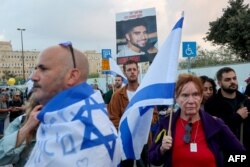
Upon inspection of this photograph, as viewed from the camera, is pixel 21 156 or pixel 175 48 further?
pixel 175 48

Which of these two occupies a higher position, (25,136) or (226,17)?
(226,17)

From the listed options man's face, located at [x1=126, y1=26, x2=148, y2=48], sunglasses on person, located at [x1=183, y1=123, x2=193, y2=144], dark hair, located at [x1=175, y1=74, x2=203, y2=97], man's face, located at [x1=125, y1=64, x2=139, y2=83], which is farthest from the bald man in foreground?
man's face, located at [x1=126, y1=26, x2=148, y2=48]

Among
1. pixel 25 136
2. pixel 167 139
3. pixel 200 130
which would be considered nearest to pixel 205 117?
pixel 200 130

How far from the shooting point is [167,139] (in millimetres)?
3166

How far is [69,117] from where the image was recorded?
1946 millimetres

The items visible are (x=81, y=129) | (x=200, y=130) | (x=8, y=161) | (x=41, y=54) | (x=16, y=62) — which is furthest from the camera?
(x=16, y=62)

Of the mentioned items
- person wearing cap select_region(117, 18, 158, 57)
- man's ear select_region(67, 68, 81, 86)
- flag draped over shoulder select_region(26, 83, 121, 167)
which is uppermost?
person wearing cap select_region(117, 18, 158, 57)

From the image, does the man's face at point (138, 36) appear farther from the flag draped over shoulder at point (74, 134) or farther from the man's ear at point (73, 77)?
the flag draped over shoulder at point (74, 134)

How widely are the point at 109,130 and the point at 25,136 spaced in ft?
2.95

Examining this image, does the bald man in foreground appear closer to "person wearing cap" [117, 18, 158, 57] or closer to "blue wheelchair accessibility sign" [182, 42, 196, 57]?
"blue wheelchair accessibility sign" [182, 42, 196, 57]

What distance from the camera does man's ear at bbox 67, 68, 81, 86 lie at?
6.83 ft

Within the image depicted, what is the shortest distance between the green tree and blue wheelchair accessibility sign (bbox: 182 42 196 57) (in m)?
26.0

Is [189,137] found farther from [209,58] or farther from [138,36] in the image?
[209,58]

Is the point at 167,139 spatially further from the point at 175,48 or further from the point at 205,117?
the point at 175,48
